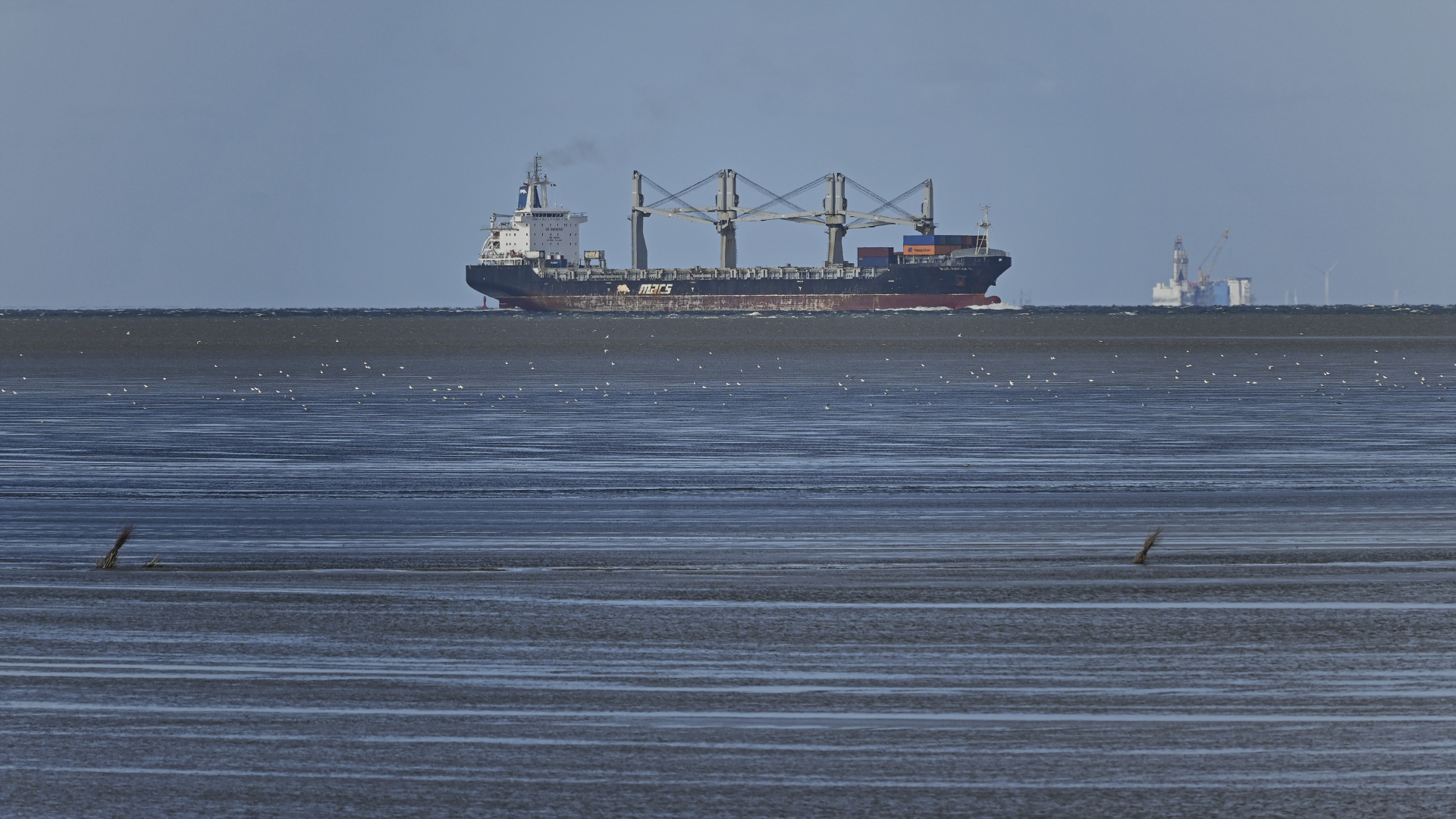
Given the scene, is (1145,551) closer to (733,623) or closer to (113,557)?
(733,623)

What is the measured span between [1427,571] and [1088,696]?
593 centimetres

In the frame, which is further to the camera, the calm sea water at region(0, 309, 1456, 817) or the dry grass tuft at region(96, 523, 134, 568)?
the dry grass tuft at region(96, 523, 134, 568)

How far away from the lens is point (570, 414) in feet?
126

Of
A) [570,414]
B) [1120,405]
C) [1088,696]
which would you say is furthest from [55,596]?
[1120,405]

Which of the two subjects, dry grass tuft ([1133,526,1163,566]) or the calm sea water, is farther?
dry grass tuft ([1133,526,1163,566])

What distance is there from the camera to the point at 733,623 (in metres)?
13.1

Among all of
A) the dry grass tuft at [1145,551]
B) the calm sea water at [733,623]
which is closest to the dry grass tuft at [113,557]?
the calm sea water at [733,623]

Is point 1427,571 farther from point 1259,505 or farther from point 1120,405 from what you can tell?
point 1120,405

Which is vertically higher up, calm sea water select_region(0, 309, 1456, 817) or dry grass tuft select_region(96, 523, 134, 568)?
dry grass tuft select_region(96, 523, 134, 568)

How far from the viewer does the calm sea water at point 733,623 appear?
8750 millimetres

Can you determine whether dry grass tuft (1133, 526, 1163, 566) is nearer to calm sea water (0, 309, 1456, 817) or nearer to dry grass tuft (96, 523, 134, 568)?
calm sea water (0, 309, 1456, 817)

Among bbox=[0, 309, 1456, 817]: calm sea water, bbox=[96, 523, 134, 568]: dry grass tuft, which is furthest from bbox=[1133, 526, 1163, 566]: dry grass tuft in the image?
bbox=[96, 523, 134, 568]: dry grass tuft

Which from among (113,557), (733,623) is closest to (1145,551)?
(733,623)

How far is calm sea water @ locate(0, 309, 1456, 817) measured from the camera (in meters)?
8.75
